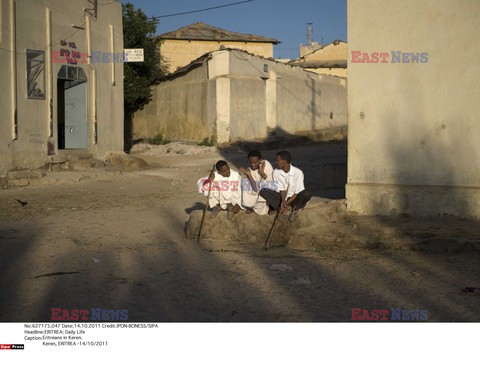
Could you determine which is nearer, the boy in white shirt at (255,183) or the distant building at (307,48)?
the boy in white shirt at (255,183)

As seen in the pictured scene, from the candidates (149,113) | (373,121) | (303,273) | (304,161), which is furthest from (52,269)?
(149,113)

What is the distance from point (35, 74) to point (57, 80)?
5.48 feet

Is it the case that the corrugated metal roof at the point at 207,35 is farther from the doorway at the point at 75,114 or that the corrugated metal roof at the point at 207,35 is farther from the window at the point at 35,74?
the window at the point at 35,74

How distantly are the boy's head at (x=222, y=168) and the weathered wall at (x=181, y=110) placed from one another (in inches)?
569

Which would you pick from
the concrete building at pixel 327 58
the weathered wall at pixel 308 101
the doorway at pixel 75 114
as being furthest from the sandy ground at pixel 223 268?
the concrete building at pixel 327 58

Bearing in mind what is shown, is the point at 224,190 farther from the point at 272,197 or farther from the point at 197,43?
the point at 197,43

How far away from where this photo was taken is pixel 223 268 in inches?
222

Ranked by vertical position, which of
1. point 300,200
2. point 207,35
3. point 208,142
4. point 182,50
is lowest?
point 300,200

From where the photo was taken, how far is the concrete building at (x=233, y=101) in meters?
21.3

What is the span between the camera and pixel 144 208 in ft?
31.8

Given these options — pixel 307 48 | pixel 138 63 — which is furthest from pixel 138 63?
pixel 307 48

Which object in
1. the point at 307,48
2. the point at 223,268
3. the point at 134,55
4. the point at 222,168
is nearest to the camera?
the point at 223,268

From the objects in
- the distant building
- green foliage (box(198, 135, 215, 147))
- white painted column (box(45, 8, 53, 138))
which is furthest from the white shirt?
the distant building

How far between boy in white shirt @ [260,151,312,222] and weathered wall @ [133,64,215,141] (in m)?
14.5
